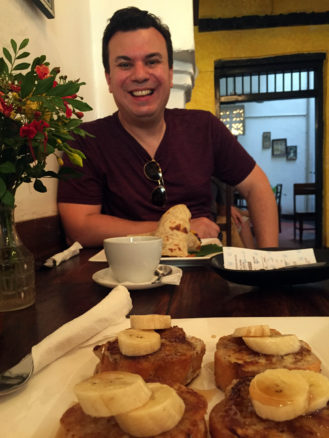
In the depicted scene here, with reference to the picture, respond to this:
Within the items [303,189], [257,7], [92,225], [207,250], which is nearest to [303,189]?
[303,189]

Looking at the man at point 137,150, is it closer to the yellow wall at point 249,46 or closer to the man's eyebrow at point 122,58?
the man's eyebrow at point 122,58

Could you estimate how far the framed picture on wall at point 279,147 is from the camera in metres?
13.2

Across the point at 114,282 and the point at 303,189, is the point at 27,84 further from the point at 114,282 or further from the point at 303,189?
the point at 303,189

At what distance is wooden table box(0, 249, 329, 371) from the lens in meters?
0.68

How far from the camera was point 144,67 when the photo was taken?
6.66ft

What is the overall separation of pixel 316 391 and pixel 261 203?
1999 mm

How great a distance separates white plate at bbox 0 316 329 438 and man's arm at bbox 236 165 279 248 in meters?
1.67

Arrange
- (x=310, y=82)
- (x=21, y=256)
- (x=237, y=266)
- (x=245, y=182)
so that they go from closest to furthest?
(x=21, y=256) → (x=237, y=266) → (x=245, y=182) → (x=310, y=82)

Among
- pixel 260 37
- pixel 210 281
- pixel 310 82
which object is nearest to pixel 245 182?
pixel 210 281

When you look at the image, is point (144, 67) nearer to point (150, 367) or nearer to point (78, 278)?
point (78, 278)

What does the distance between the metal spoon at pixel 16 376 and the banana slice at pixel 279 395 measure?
11.0 inches

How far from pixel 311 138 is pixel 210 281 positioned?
1326cm

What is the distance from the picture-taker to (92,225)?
179 cm

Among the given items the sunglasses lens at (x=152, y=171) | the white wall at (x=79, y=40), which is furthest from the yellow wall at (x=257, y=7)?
the sunglasses lens at (x=152, y=171)
